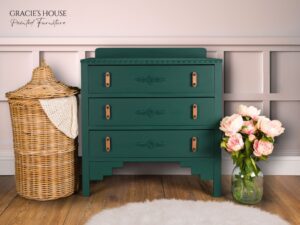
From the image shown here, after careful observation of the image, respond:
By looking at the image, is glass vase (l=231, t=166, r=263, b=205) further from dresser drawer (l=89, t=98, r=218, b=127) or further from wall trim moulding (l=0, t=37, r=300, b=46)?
wall trim moulding (l=0, t=37, r=300, b=46)

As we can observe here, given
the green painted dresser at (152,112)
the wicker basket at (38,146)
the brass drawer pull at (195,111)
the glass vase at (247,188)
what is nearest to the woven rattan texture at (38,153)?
→ the wicker basket at (38,146)

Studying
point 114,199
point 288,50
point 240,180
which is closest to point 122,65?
point 114,199

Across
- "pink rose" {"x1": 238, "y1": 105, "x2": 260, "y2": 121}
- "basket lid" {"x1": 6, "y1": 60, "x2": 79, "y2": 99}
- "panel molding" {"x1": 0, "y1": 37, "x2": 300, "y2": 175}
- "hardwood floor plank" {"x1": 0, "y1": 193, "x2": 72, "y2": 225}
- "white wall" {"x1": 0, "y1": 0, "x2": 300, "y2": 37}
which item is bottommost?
"hardwood floor plank" {"x1": 0, "y1": 193, "x2": 72, "y2": 225}

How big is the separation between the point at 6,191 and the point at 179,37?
54.7 inches

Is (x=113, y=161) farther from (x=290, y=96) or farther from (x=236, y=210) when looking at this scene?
(x=290, y=96)

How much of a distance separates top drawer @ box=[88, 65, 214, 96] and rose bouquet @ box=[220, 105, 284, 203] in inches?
9.1

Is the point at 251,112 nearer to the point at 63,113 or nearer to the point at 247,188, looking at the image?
the point at 247,188

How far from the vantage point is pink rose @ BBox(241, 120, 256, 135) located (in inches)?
97.9

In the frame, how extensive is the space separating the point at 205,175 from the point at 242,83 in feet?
2.48

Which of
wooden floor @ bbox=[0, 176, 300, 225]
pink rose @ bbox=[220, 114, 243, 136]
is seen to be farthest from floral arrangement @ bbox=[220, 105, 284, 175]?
wooden floor @ bbox=[0, 176, 300, 225]

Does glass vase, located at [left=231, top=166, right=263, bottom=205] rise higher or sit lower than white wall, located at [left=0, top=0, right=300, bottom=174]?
lower

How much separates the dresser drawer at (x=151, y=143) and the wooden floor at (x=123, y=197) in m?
0.23

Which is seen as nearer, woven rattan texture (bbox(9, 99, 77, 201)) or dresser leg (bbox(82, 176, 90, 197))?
woven rattan texture (bbox(9, 99, 77, 201))

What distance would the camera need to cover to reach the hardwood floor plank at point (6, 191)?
2.48 m
